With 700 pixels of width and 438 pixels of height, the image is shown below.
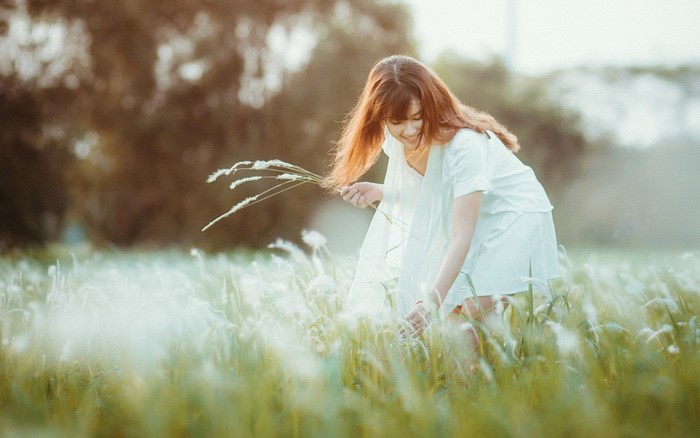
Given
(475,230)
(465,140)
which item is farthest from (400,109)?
(475,230)

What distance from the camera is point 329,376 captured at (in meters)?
2.40

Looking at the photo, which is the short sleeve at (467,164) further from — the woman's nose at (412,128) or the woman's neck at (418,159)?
the woman's neck at (418,159)

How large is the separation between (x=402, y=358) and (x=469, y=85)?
57.2 ft

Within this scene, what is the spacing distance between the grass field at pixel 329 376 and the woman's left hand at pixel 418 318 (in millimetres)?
52

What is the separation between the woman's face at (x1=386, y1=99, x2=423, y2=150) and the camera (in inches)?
127

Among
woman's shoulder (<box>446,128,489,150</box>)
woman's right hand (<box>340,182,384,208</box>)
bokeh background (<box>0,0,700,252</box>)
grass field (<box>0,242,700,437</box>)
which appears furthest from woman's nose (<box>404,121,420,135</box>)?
bokeh background (<box>0,0,700,252</box>)

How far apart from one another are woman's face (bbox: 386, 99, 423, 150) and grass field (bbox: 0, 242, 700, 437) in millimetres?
767

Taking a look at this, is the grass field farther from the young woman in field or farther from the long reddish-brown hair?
the long reddish-brown hair

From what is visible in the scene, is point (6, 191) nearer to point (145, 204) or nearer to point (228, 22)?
point (145, 204)

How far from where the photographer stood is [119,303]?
11.0 feet

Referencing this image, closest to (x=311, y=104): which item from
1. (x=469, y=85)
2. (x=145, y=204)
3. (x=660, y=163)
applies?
(x=145, y=204)

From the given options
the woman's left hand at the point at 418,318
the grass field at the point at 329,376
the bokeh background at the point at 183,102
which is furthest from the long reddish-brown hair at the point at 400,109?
the bokeh background at the point at 183,102

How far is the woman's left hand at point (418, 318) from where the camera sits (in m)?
2.86

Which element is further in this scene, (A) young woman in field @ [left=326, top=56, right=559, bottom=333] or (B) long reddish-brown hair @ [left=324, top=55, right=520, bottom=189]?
(B) long reddish-brown hair @ [left=324, top=55, right=520, bottom=189]
